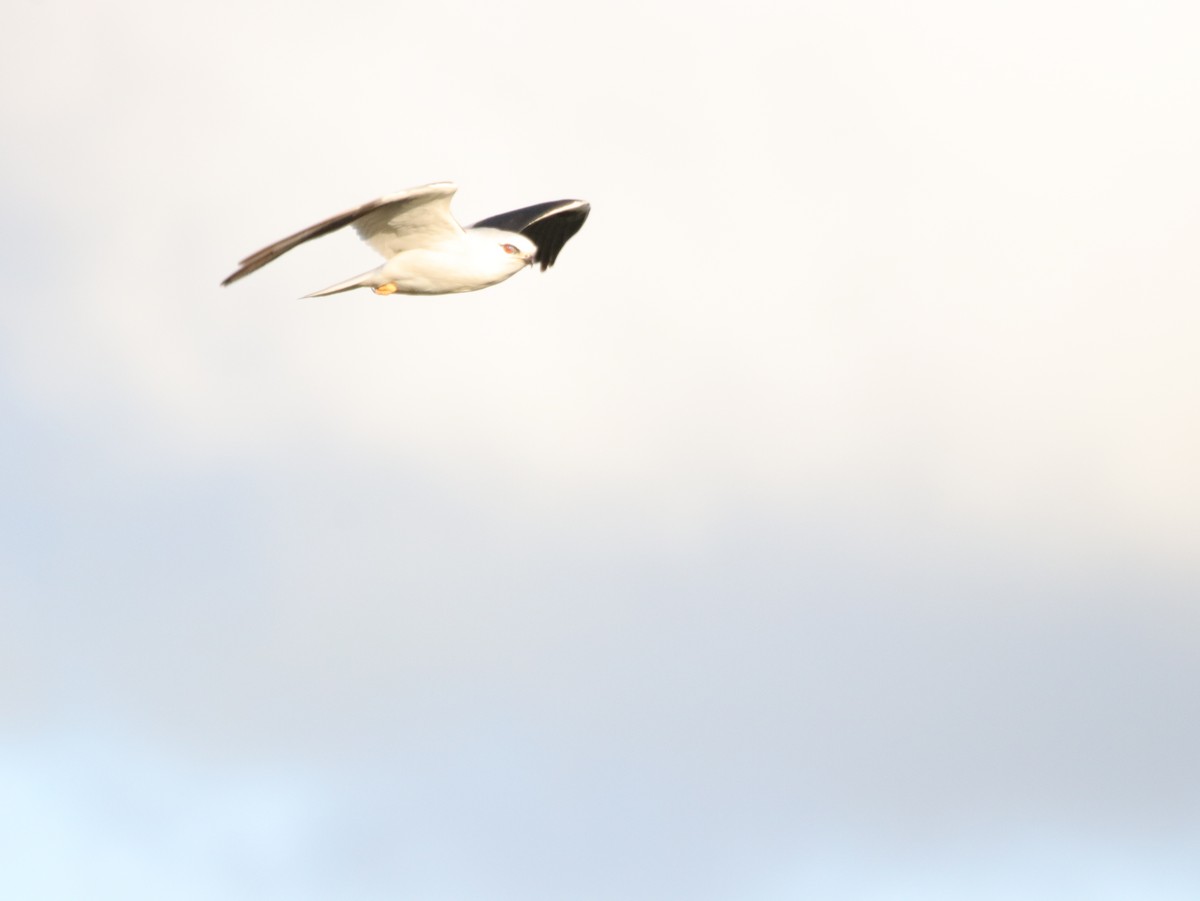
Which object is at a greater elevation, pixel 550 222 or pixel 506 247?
pixel 550 222

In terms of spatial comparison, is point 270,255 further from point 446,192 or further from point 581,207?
point 581,207

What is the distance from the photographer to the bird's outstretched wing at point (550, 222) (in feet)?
138

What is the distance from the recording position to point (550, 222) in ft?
143

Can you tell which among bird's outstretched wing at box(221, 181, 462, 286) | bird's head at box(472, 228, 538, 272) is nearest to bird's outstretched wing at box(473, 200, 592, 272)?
bird's head at box(472, 228, 538, 272)

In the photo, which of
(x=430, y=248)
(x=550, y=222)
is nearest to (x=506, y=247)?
(x=430, y=248)

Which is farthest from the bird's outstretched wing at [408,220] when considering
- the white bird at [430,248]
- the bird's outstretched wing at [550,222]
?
the bird's outstretched wing at [550,222]

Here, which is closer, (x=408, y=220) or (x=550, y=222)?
(x=408, y=220)

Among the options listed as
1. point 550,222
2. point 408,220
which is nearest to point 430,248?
point 408,220

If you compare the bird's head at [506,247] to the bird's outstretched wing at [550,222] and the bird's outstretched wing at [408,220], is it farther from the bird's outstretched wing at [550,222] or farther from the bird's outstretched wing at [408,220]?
the bird's outstretched wing at [550,222]

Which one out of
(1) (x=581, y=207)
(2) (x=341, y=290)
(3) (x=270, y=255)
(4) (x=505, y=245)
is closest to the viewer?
(3) (x=270, y=255)

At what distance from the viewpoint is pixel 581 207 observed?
44.2m

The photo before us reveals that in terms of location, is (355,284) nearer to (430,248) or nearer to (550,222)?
(430,248)

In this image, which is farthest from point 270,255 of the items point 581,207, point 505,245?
point 581,207

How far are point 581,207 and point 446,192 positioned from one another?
11442 mm
